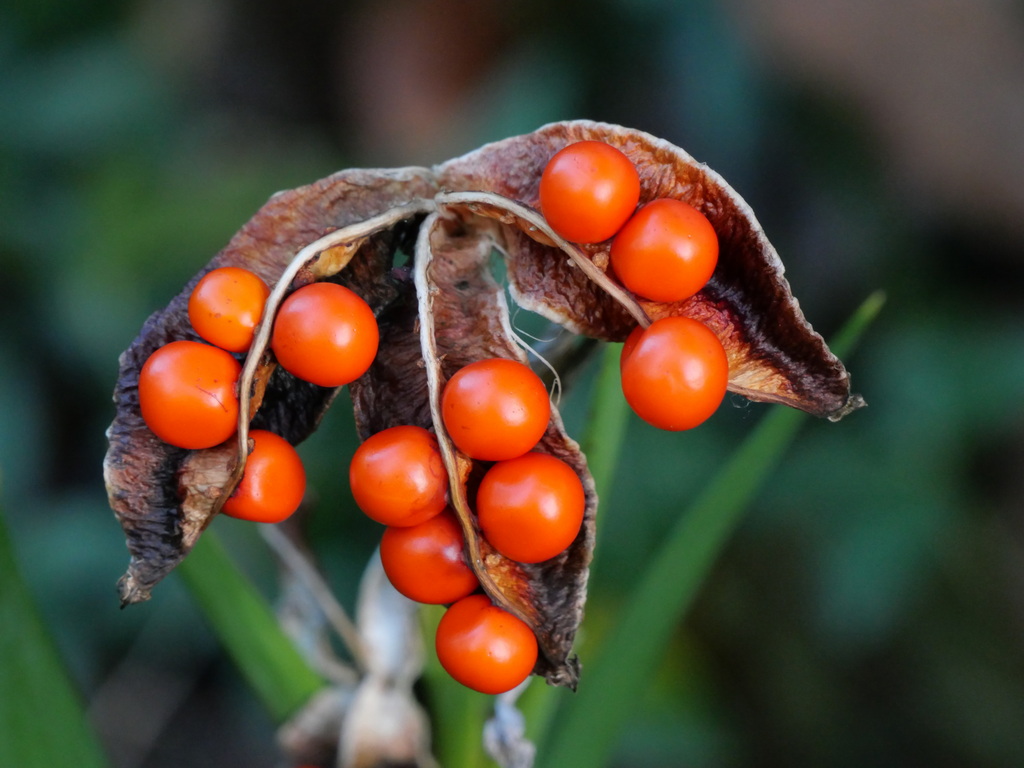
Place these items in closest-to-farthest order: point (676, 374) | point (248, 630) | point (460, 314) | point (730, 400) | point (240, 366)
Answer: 1. point (676, 374)
2. point (240, 366)
3. point (460, 314)
4. point (248, 630)
5. point (730, 400)

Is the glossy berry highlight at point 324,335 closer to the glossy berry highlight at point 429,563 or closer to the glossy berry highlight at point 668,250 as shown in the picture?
the glossy berry highlight at point 429,563

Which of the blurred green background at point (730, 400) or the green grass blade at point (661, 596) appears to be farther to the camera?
the blurred green background at point (730, 400)

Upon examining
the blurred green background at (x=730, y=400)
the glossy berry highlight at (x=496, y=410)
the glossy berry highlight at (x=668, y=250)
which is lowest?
the blurred green background at (x=730, y=400)

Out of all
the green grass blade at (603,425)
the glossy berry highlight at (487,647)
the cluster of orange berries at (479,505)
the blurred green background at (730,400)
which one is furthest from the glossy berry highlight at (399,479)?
the blurred green background at (730,400)

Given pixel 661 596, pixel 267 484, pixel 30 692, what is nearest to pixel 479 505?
pixel 267 484

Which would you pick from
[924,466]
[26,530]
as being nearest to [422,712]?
[924,466]

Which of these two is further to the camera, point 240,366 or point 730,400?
point 730,400

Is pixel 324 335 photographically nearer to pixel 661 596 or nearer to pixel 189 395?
pixel 189 395

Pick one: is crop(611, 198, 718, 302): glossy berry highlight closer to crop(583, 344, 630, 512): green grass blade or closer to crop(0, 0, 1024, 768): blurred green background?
crop(583, 344, 630, 512): green grass blade
